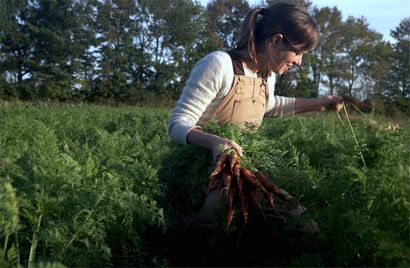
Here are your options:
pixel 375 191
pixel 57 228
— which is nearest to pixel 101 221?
pixel 57 228

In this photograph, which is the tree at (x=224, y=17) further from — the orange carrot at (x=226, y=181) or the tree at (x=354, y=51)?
the orange carrot at (x=226, y=181)

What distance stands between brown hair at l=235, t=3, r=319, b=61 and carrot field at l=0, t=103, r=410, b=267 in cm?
66

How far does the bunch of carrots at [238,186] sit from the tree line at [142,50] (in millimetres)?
37307

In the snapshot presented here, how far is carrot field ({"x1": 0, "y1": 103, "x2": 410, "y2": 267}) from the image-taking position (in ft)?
7.02

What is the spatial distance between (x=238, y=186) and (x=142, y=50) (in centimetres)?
4612

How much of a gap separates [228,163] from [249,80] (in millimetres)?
1195

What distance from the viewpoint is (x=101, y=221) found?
254 cm

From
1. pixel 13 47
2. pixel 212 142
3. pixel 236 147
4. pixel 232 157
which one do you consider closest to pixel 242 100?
pixel 212 142

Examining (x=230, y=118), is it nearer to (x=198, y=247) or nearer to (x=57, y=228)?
(x=198, y=247)

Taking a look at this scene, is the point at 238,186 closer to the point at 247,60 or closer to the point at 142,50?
the point at 247,60

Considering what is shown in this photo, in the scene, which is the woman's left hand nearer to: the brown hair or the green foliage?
the brown hair

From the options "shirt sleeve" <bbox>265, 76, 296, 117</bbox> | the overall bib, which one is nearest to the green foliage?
the overall bib

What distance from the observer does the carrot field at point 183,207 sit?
2.14 metres

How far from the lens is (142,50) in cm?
4769
